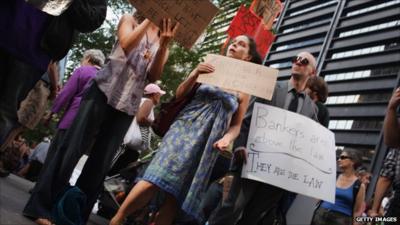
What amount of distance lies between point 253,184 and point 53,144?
1.39 metres

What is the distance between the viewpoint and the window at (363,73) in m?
61.2

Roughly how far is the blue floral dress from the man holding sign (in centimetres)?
19

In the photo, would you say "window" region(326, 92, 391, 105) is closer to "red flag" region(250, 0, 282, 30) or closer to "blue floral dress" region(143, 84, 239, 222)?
"red flag" region(250, 0, 282, 30)

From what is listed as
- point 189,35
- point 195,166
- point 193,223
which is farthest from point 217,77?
point 193,223

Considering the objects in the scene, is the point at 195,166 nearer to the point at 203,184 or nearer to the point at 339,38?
the point at 203,184

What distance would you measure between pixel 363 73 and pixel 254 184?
224 ft

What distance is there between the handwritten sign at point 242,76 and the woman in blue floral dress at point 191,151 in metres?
0.06

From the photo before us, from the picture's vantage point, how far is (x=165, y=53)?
2.81 metres

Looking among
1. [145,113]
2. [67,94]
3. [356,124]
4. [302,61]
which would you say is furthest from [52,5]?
[356,124]

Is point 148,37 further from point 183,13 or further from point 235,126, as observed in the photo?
point 235,126

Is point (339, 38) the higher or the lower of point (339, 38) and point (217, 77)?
the higher

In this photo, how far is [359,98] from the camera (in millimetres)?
65375

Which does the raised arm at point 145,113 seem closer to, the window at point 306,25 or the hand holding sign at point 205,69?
the hand holding sign at point 205,69

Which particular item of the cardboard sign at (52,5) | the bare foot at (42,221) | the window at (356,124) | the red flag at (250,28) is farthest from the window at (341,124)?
the cardboard sign at (52,5)
